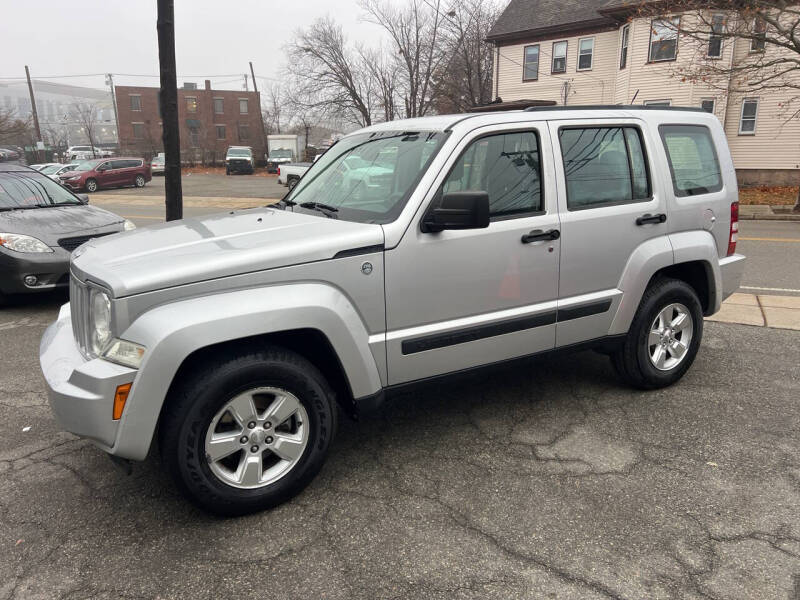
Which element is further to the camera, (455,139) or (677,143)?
(677,143)

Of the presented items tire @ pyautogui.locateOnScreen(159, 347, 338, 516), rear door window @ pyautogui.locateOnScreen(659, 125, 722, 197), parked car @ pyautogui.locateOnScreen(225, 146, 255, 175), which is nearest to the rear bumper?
rear door window @ pyautogui.locateOnScreen(659, 125, 722, 197)

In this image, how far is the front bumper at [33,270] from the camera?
6.33 meters

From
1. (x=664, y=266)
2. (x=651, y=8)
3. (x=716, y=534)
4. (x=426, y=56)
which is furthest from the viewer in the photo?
(x=426, y=56)

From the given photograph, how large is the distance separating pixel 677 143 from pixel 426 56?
112 ft

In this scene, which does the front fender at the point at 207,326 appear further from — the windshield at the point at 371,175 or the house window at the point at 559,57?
the house window at the point at 559,57

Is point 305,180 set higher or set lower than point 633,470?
higher

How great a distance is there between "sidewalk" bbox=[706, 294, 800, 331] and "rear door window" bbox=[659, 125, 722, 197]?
2.24 m

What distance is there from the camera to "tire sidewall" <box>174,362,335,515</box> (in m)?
2.65

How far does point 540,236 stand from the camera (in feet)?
11.4

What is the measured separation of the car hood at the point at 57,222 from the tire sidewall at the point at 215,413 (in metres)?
4.88

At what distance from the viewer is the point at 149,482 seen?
319cm

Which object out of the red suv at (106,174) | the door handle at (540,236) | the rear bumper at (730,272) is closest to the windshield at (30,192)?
the door handle at (540,236)

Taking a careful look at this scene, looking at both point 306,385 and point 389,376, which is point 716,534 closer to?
point 389,376

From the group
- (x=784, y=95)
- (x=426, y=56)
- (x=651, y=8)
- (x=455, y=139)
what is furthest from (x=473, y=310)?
(x=426, y=56)
